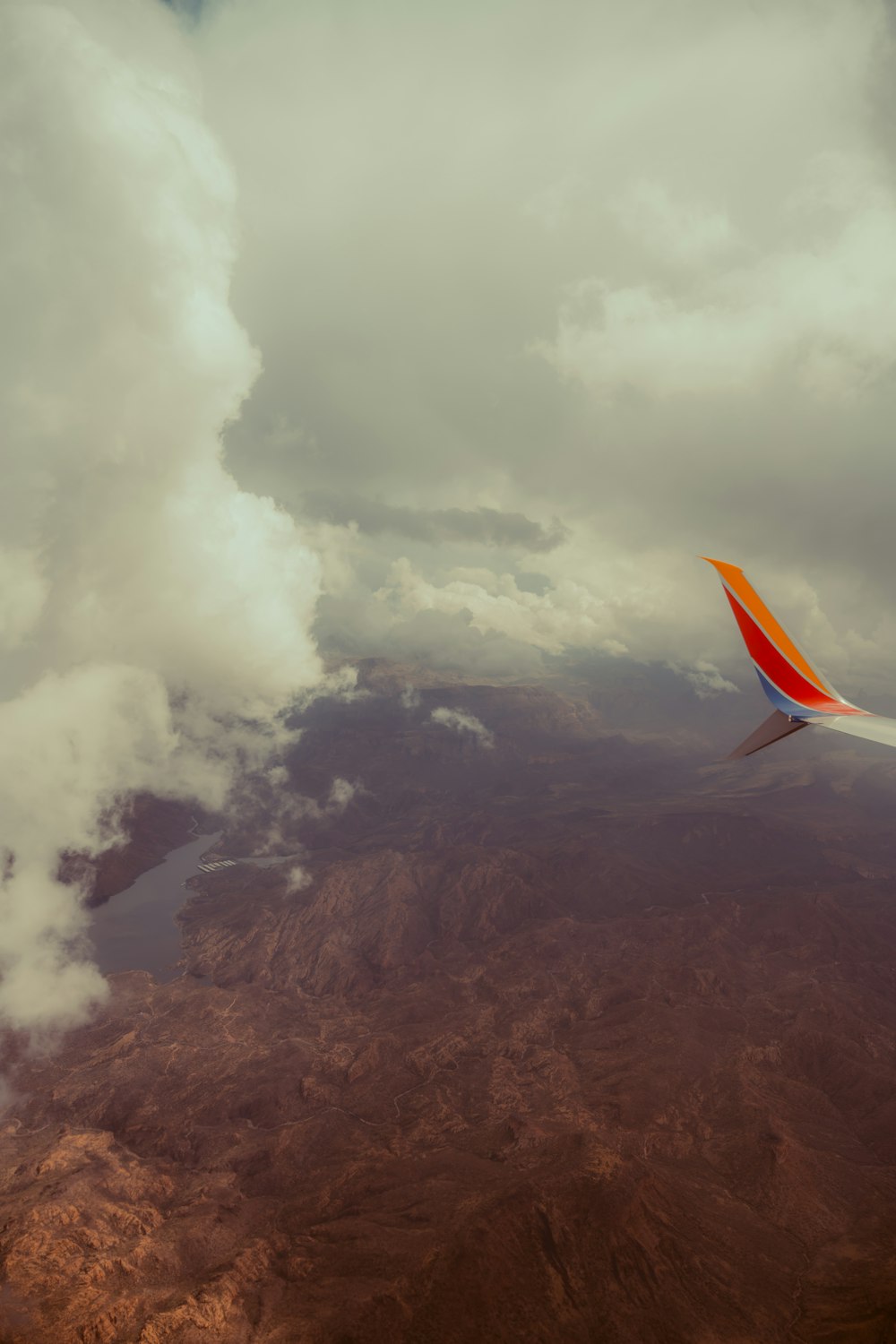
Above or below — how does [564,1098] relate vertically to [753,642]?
below

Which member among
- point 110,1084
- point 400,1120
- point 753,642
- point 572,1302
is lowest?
point 572,1302

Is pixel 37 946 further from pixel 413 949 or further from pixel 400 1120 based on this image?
pixel 400 1120

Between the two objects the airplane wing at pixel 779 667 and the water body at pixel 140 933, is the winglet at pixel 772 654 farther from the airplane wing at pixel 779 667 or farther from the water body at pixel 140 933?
the water body at pixel 140 933

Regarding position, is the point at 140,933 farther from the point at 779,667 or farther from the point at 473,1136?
the point at 779,667

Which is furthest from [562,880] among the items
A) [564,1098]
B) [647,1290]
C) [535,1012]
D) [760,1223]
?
[647,1290]

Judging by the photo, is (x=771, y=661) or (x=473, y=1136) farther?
(x=473, y=1136)

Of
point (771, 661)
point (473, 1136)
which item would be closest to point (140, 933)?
point (473, 1136)
